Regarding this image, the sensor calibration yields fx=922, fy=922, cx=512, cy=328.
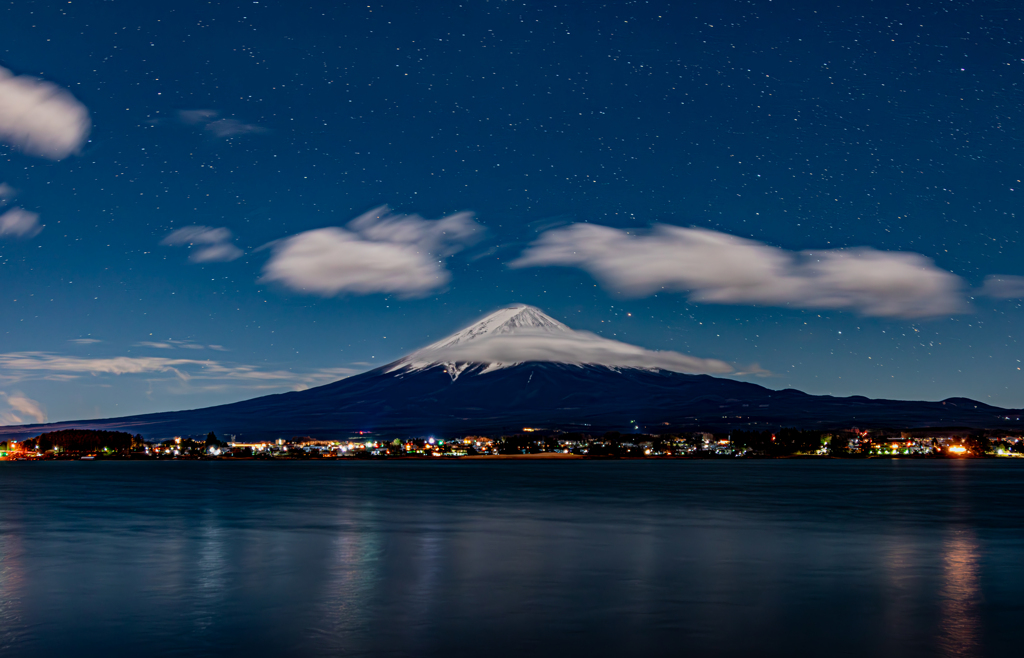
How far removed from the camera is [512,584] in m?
27.5

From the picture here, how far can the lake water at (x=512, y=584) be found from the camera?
19297mm

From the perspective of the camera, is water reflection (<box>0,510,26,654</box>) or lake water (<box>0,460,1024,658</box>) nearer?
lake water (<box>0,460,1024,658</box>)

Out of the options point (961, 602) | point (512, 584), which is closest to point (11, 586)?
point (512, 584)

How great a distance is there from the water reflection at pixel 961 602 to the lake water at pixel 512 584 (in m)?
0.10

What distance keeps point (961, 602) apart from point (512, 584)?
12.4 metres

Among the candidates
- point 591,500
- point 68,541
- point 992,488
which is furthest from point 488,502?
point 992,488

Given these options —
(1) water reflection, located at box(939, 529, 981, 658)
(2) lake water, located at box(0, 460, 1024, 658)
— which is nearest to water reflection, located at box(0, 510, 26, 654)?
(2) lake water, located at box(0, 460, 1024, 658)

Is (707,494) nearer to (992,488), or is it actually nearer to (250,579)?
(992,488)

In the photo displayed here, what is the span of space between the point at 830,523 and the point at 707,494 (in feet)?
110

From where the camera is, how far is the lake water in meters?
19.3

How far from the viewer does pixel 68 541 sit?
4147cm

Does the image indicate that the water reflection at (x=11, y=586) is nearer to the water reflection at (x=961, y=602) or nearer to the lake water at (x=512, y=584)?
the lake water at (x=512, y=584)

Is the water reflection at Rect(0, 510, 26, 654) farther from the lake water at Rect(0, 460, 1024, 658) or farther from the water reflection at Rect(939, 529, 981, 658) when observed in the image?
the water reflection at Rect(939, 529, 981, 658)

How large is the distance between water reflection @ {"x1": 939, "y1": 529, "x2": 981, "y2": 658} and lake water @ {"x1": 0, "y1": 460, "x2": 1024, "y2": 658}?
10cm
